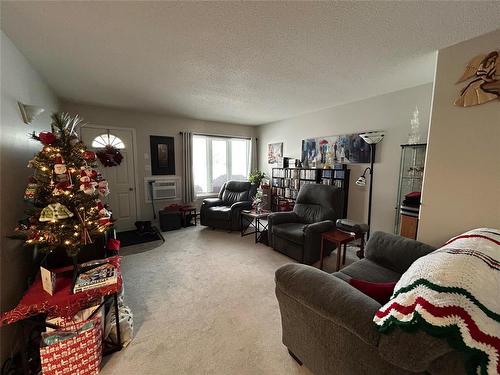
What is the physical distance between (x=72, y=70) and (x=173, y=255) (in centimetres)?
266

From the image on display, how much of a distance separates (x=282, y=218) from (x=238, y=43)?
2.34 meters

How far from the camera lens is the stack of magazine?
1.39 metres

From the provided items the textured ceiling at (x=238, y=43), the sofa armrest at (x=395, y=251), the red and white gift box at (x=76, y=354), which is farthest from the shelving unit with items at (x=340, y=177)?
the red and white gift box at (x=76, y=354)

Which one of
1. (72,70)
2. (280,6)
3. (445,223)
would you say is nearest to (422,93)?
(445,223)

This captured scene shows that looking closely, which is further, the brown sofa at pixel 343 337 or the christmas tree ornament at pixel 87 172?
the christmas tree ornament at pixel 87 172

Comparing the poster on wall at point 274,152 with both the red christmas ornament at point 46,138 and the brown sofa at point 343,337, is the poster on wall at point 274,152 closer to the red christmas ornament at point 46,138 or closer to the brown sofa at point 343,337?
the brown sofa at point 343,337

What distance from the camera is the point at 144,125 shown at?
4.39m

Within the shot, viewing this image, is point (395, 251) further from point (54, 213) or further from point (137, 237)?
point (137, 237)

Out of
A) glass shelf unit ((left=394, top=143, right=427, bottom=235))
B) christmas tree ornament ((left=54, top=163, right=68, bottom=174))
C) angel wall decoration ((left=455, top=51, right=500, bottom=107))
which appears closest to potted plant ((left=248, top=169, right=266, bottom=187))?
glass shelf unit ((left=394, top=143, right=427, bottom=235))

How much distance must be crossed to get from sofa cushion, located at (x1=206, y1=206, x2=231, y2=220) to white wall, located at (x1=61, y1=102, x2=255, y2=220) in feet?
4.10

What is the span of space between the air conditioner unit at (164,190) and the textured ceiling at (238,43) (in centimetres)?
207

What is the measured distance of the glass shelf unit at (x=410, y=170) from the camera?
262 cm

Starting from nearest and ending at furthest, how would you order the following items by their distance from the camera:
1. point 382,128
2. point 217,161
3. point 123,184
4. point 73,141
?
point 73,141 → point 382,128 → point 123,184 → point 217,161

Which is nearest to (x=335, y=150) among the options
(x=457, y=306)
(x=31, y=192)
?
(x=457, y=306)
